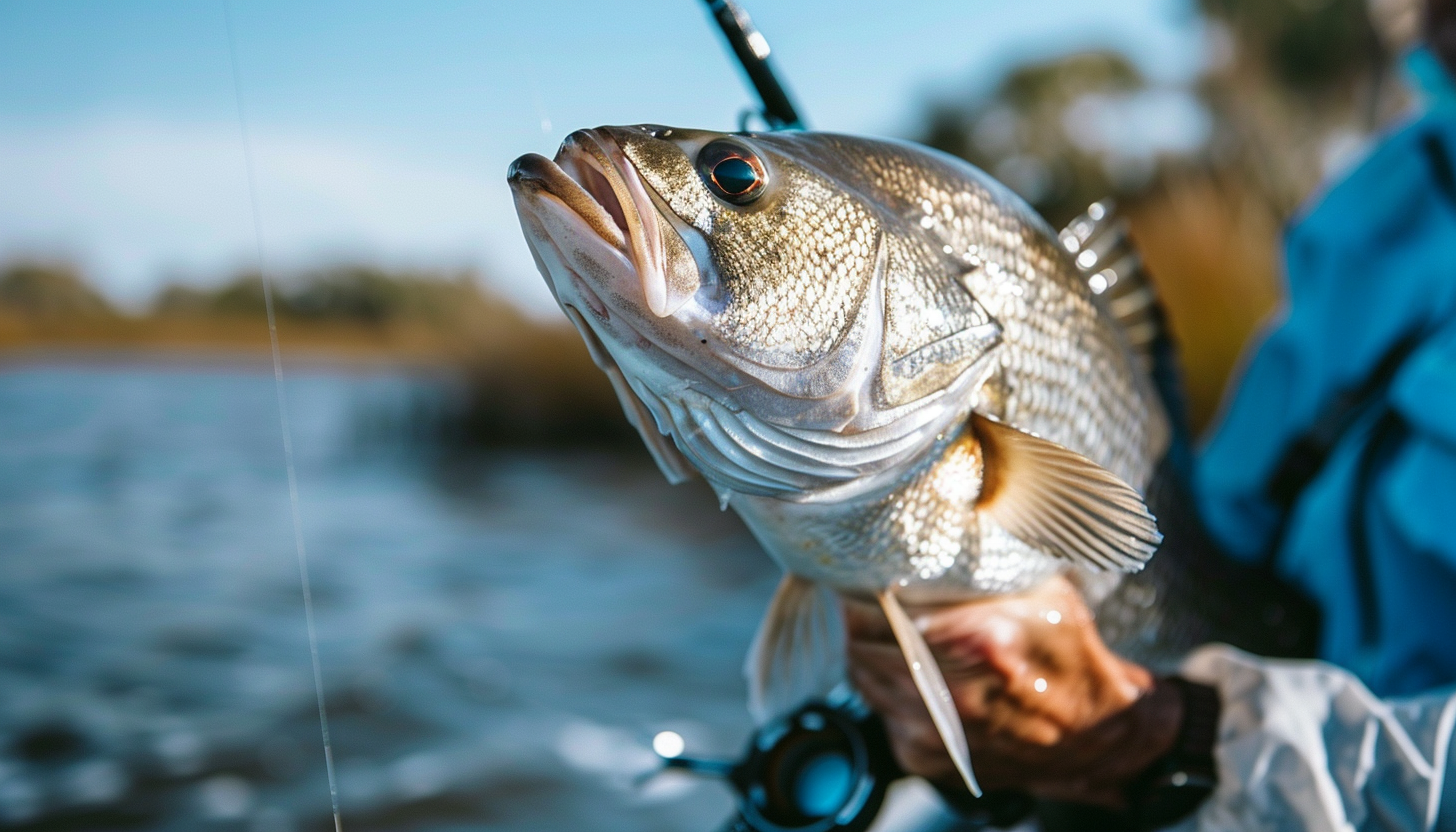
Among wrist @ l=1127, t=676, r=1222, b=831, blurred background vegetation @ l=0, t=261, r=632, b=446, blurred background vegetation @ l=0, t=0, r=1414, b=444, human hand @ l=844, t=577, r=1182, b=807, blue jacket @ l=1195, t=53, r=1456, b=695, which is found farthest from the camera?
blurred background vegetation @ l=0, t=261, r=632, b=446

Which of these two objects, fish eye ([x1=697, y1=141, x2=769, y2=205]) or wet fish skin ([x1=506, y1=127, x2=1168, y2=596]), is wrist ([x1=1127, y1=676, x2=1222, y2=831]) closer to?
wet fish skin ([x1=506, y1=127, x2=1168, y2=596])

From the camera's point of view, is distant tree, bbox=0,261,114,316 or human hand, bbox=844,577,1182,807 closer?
human hand, bbox=844,577,1182,807

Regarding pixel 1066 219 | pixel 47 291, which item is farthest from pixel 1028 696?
pixel 1066 219

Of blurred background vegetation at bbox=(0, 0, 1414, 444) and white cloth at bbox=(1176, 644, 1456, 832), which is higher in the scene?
blurred background vegetation at bbox=(0, 0, 1414, 444)

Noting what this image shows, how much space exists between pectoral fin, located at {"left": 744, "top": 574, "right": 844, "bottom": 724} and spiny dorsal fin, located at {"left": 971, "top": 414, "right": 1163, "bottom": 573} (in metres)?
0.27

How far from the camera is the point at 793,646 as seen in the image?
4.58ft

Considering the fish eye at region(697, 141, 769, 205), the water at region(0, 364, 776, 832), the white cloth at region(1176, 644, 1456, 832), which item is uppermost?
the water at region(0, 364, 776, 832)

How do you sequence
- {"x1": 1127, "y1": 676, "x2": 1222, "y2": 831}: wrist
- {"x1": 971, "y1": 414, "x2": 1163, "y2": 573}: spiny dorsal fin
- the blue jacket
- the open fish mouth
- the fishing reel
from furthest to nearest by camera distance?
the blue jacket → the fishing reel → {"x1": 1127, "y1": 676, "x2": 1222, "y2": 831}: wrist → {"x1": 971, "y1": 414, "x2": 1163, "y2": 573}: spiny dorsal fin → the open fish mouth

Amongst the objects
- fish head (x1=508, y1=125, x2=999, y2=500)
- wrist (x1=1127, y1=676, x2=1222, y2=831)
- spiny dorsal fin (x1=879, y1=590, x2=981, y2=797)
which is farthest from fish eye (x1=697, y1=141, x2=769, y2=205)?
wrist (x1=1127, y1=676, x2=1222, y2=831)

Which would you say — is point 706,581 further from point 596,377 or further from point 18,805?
point 18,805

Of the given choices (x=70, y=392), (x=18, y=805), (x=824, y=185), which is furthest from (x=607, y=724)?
(x=70, y=392)

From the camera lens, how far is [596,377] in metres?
10.7

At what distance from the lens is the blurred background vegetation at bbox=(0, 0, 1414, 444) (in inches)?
302

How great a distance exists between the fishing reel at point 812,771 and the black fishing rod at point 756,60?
35.0 inches
